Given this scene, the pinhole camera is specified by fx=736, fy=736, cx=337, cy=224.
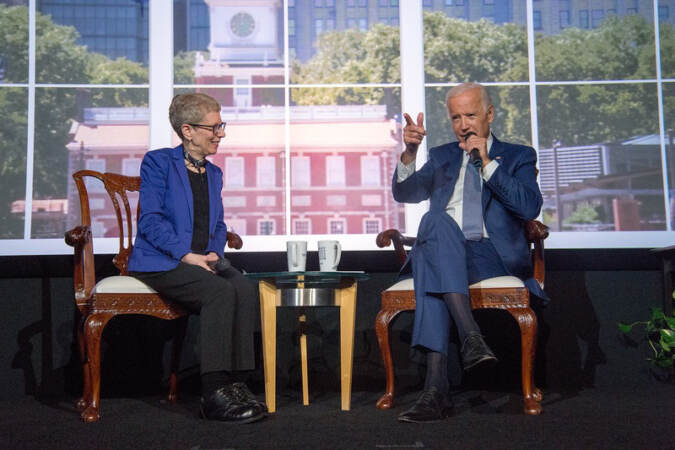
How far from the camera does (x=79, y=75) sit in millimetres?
15195

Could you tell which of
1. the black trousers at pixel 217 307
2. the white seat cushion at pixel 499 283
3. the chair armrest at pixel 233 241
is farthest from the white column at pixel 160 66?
the white seat cushion at pixel 499 283

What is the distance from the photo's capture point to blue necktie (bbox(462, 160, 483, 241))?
2883 millimetres

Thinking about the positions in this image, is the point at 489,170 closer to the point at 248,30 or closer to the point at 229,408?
the point at 229,408

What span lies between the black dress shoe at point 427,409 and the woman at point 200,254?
20.4 inches

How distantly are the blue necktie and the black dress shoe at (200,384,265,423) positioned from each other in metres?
1.05

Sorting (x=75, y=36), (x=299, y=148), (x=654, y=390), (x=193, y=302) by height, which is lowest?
(x=654, y=390)

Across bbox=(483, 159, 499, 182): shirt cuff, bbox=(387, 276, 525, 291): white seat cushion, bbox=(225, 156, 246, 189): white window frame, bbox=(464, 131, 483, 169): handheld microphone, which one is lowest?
bbox=(387, 276, 525, 291): white seat cushion

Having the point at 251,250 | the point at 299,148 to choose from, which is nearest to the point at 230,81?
the point at 299,148

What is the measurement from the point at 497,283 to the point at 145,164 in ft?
4.71

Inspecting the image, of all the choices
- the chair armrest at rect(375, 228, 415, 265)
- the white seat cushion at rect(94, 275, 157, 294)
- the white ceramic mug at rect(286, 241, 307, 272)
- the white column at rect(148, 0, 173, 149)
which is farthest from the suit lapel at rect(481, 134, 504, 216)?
the white column at rect(148, 0, 173, 149)

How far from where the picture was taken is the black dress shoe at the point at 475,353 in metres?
2.38

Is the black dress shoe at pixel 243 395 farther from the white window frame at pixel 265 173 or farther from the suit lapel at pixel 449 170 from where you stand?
the white window frame at pixel 265 173

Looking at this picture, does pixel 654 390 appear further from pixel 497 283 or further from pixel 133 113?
pixel 133 113

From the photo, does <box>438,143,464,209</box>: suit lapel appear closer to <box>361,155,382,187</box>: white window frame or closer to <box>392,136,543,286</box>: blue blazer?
<box>392,136,543,286</box>: blue blazer
